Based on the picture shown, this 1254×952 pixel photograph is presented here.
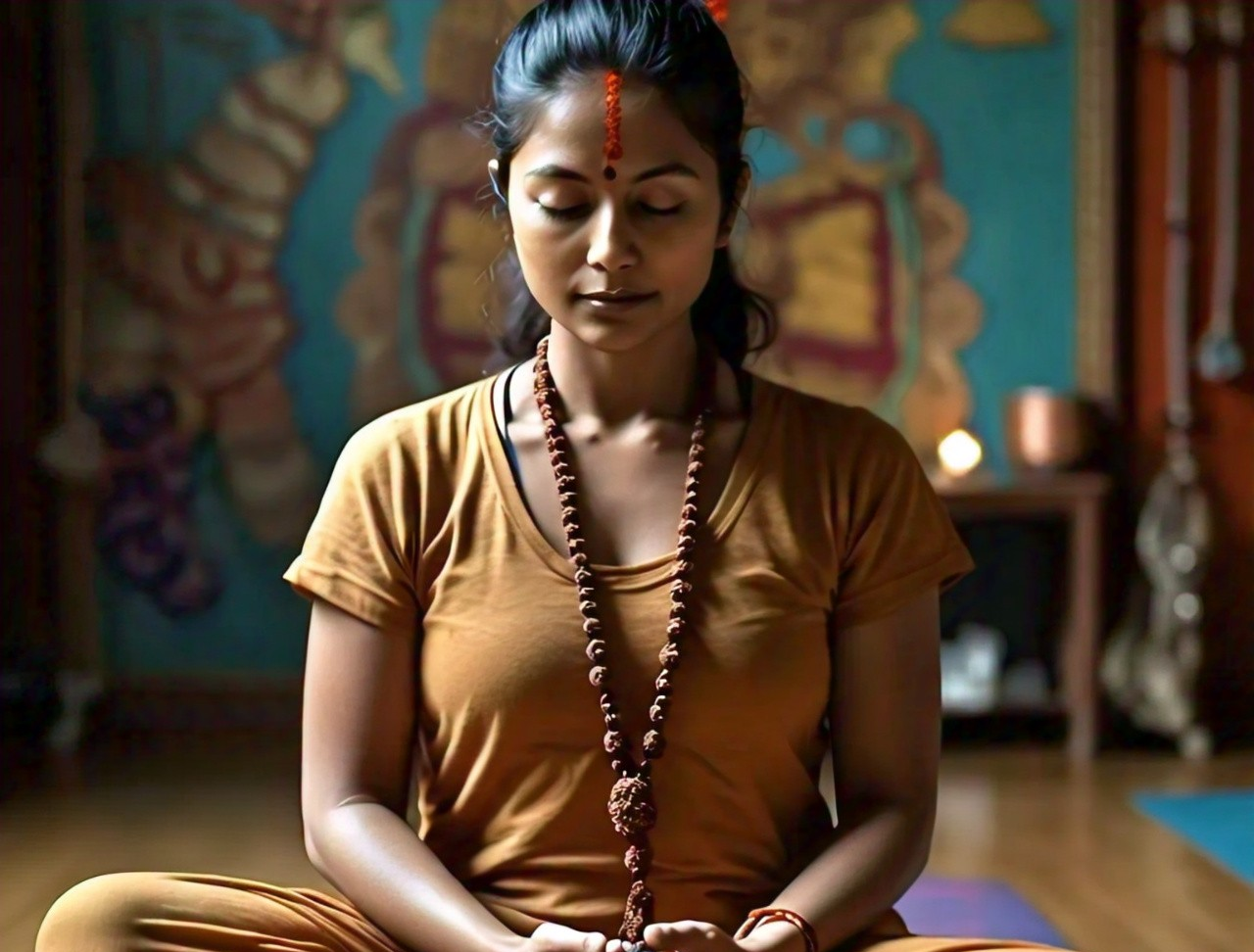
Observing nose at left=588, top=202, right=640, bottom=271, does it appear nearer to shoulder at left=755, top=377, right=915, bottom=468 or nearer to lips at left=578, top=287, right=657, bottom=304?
lips at left=578, top=287, right=657, bottom=304

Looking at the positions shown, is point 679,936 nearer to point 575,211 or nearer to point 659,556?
point 659,556

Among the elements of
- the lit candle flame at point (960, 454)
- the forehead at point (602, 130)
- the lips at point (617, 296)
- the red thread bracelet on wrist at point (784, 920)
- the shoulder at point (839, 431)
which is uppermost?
the forehead at point (602, 130)

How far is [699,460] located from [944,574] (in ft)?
0.79

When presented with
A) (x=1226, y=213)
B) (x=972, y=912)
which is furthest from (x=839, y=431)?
(x=1226, y=213)

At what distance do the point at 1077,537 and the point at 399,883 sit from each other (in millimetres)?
3091

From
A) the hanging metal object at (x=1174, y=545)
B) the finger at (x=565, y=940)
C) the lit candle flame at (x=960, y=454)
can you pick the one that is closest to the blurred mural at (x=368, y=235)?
the lit candle flame at (x=960, y=454)

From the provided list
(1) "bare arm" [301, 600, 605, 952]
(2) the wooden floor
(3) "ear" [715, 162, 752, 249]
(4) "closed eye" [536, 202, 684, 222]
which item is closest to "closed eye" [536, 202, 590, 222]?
(4) "closed eye" [536, 202, 684, 222]

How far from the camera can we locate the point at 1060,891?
290cm

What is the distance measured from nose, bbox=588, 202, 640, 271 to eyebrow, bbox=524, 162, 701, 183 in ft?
0.11

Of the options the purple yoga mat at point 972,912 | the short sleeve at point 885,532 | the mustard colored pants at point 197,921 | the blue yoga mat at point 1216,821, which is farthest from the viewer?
the blue yoga mat at point 1216,821

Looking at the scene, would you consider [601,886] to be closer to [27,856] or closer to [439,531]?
[439,531]

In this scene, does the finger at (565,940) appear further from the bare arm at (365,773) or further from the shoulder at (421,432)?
the shoulder at (421,432)

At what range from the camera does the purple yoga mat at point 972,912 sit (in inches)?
99.6

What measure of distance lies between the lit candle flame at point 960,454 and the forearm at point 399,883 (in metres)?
3.03
